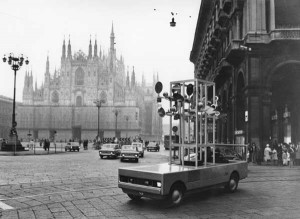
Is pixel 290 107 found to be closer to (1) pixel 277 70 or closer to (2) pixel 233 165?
(1) pixel 277 70

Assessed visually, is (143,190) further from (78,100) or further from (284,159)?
(78,100)

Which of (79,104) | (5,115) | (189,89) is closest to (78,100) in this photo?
(79,104)

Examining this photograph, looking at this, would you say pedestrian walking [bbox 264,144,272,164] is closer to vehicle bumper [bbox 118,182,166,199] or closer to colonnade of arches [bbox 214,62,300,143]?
colonnade of arches [bbox 214,62,300,143]

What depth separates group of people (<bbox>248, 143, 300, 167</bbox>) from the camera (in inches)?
887

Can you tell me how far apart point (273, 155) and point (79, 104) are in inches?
2905

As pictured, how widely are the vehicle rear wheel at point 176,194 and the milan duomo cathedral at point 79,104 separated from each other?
Result: 266ft

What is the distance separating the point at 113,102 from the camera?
300 ft

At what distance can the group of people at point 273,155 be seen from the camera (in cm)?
2253

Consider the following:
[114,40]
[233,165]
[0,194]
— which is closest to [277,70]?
[233,165]

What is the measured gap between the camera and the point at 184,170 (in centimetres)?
867

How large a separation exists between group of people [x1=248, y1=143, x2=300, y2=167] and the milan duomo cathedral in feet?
220

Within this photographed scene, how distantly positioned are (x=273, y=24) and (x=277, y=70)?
9.86 ft

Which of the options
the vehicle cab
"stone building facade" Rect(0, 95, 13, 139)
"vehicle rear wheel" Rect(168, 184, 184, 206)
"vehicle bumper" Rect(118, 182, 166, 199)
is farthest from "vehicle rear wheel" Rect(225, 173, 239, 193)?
"stone building facade" Rect(0, 95, 13, 139)

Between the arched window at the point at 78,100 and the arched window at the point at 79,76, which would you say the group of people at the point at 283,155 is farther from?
the arched window at the point at 79,76
